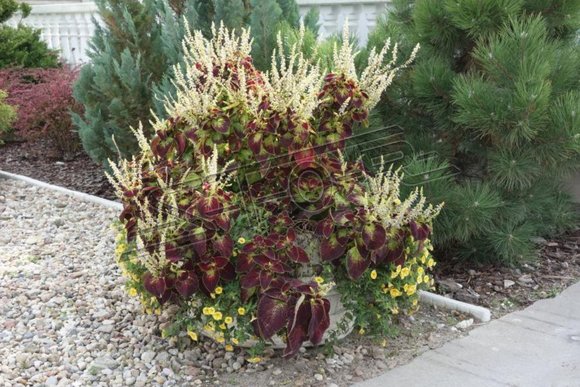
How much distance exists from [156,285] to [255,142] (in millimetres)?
724

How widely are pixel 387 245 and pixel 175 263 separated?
89 cm

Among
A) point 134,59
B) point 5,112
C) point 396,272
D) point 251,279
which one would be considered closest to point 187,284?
point 251,279

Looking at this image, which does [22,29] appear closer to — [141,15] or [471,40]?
[141,15]

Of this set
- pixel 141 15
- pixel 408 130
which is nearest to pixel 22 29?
pixel 141 15

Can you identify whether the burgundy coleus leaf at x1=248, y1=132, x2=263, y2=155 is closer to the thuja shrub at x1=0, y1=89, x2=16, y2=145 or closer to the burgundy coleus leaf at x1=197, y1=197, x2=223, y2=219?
the burgundy coleus leaf at x1=197, y1=197, x2=223, y2=219

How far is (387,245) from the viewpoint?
9.80ft

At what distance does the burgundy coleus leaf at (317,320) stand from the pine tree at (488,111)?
3.91 ft

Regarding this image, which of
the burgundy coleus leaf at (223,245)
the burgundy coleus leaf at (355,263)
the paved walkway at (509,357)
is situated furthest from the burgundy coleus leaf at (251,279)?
the paved walkway at (509,357)

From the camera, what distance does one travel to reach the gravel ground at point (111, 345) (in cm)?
301

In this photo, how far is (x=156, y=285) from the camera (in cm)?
288

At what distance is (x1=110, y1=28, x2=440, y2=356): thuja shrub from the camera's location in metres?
2.85

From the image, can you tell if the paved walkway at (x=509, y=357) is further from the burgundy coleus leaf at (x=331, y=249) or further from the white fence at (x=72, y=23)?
the white fence at (x=72, y=23)

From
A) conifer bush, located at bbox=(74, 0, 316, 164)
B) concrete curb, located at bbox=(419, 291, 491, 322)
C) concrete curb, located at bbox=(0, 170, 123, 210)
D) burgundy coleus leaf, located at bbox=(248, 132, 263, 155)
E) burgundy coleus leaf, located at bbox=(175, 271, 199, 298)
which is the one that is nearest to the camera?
burgundy coleus leaf, located at bbox=(175, 271, 199, 298)

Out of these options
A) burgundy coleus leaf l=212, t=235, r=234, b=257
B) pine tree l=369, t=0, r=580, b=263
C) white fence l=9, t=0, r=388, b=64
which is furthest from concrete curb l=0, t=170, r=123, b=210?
burgundy coleus leaf l=212, t=235, r=234, b=257
